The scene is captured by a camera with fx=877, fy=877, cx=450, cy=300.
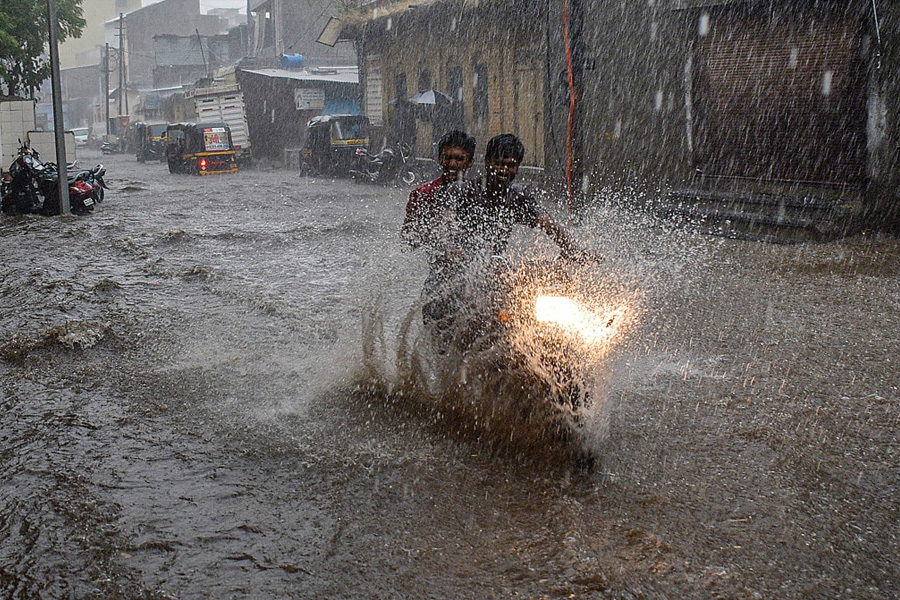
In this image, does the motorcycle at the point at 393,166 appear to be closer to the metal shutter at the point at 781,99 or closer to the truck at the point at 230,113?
the metal shutter at the point at 781,99

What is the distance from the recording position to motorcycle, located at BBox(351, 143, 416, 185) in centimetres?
2370

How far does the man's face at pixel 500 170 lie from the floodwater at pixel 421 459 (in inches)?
40.8

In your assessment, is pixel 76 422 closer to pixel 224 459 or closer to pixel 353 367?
pixel 224 459

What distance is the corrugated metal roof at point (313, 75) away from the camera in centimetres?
3682

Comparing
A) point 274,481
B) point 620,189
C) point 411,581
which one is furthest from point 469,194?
point 620,189

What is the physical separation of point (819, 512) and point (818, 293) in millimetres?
4914

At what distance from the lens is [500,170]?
432 cm

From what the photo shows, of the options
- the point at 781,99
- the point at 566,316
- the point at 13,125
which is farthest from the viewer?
the point at 13,125

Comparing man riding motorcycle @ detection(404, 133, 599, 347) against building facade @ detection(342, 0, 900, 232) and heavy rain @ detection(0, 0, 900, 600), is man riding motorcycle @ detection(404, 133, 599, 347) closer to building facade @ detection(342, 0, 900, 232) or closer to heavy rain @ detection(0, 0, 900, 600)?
heavy rain @ detection(0, 0, 900, 600)

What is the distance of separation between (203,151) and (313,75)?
9.69 m

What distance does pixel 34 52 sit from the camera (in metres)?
24.1

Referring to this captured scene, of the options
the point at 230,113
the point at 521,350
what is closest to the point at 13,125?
the point at 230,113

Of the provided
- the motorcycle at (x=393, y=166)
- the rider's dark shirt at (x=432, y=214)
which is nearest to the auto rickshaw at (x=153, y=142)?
the motorcycle at (x=393, y=166)

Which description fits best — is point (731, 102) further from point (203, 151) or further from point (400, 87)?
point (203, 151)
